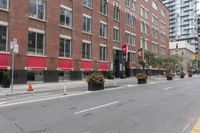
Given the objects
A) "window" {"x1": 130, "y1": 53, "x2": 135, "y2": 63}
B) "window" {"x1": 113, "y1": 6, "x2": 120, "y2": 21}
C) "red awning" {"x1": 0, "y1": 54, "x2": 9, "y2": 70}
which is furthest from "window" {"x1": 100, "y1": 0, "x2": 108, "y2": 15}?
"red awning" {"x1": 0, "y1": 54, "x2": 9, "y2": 70}

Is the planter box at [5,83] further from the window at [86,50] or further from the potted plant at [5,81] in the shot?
the window at [86,50]

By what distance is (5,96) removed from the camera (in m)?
16.3

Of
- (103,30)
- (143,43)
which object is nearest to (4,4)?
(103,30)

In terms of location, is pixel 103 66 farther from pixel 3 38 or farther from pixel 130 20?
pixel 3 38

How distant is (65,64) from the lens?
1222 inches

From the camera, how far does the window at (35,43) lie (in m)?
26.3

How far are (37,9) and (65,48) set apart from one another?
233 inches

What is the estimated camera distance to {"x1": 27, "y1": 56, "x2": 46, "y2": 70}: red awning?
85.0 ft

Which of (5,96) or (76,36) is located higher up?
(76,36)

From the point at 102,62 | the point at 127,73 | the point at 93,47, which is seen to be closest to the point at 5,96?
the point at 93,47

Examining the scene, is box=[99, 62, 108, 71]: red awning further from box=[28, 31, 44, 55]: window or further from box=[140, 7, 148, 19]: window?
box=[140, 7, 148, 19]: window

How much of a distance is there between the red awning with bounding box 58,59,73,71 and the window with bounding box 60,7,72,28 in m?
4.27

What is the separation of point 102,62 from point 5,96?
24023 millimetres

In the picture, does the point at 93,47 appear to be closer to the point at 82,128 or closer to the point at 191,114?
the point at 191,114
